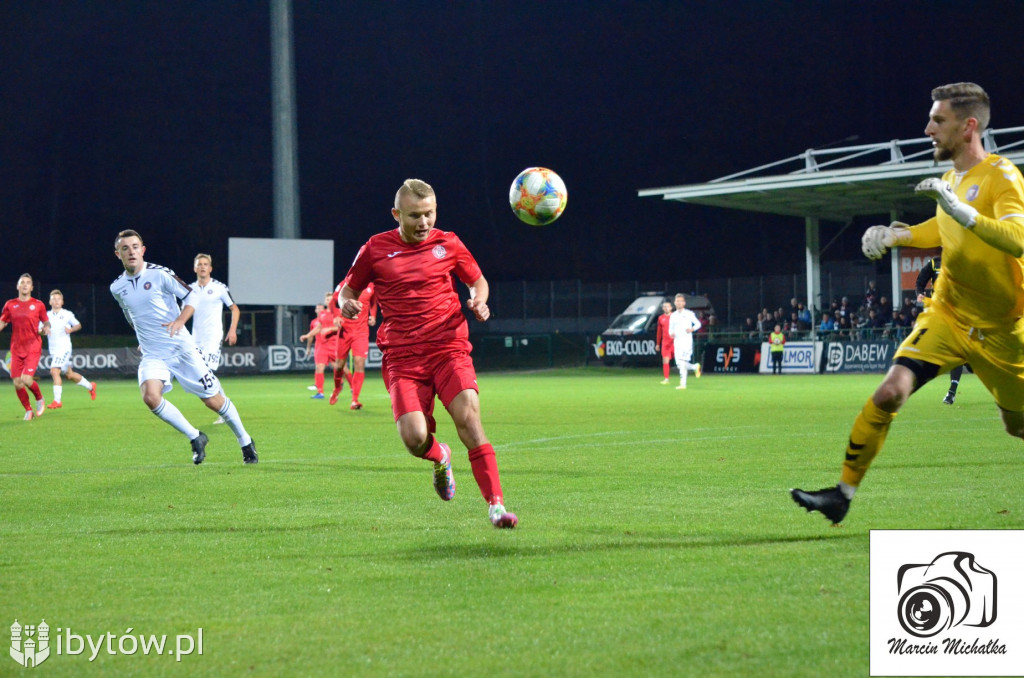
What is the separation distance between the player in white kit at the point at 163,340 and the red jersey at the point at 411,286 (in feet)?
14.8

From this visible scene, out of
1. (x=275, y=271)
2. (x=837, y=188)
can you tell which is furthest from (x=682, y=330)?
(x=275, y=271)

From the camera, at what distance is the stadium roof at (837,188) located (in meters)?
35.1

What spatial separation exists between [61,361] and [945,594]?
2188 centimetres

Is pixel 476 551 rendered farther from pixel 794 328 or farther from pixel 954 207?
pixel 794 328

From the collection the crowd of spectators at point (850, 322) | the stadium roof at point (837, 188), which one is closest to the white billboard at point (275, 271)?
the stadium roof at point (837, 188)

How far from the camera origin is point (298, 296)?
45750 millimetres

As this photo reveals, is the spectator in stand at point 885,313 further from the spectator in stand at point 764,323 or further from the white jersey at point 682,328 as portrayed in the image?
the white jersey at point 682,328

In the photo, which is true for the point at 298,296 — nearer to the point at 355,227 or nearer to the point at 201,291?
the point at 355,227

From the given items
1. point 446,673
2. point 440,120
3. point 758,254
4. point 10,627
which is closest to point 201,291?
point 10,627

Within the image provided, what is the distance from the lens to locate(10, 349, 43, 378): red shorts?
64.3 ft

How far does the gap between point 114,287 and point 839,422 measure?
32.0 feet

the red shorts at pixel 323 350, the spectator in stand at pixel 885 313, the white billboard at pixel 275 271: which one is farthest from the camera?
the white billboard at pixel 275 271

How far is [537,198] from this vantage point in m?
9.69

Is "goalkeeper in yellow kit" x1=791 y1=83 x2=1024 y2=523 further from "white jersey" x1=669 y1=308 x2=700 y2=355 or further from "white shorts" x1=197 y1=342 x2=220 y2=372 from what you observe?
"white jersey" x1=669 y1=308 x2=700 y2=355
